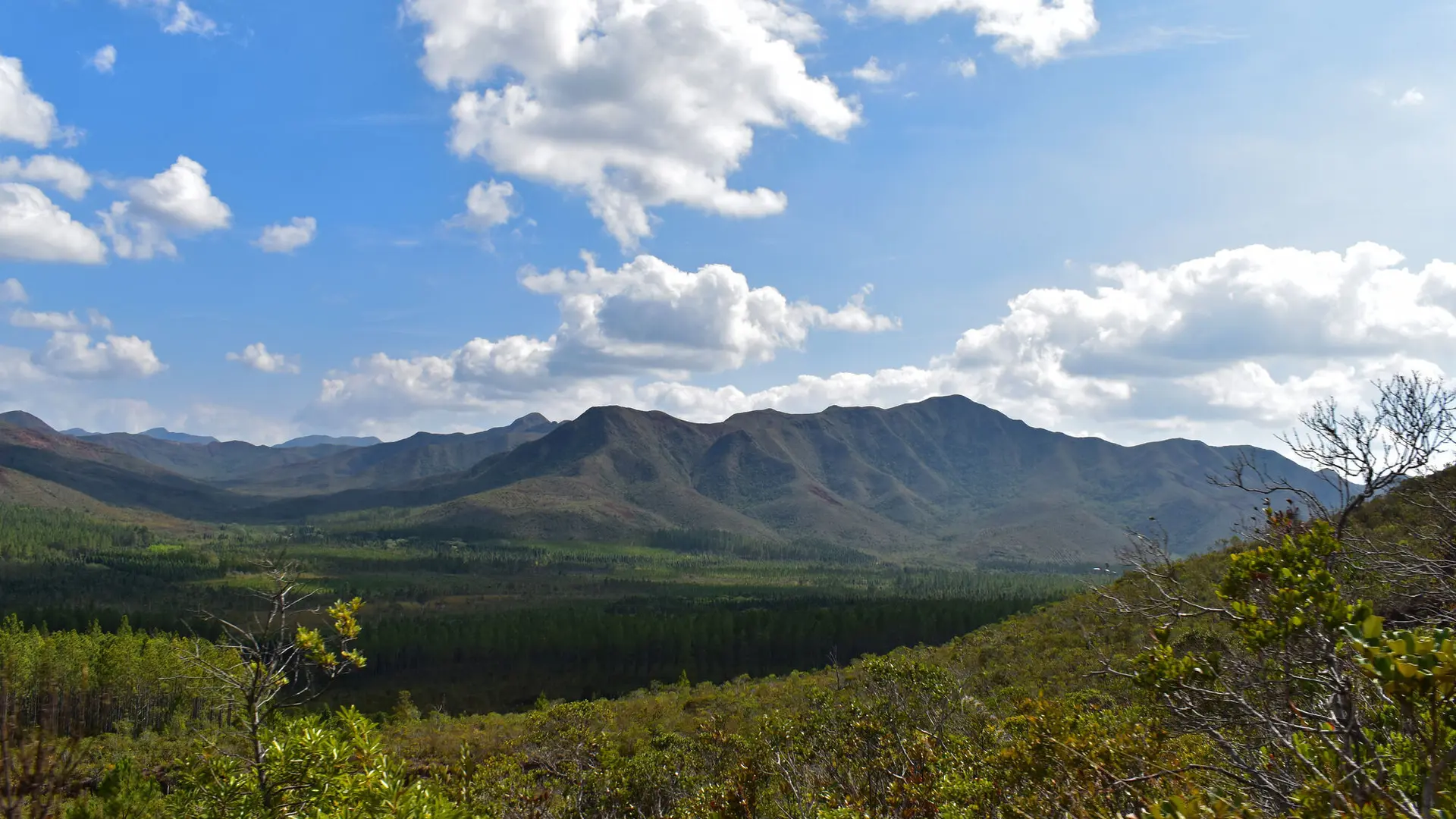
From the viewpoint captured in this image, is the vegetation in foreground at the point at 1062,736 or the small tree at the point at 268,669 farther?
the small tree at the point at 268,669

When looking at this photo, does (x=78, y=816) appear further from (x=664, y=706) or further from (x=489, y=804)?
(x=664, y=706)

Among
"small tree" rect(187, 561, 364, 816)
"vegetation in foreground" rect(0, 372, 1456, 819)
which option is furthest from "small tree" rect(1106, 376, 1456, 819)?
"small tree" rect(187, 561, 364, 816)

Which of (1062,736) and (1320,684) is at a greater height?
(1320,684)

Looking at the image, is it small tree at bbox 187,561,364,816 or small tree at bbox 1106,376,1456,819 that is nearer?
small tree at bbox 1106,376,1456,819

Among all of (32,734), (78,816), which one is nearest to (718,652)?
(78,816)

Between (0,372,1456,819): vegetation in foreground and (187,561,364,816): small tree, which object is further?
(187,561,364,816): small tree

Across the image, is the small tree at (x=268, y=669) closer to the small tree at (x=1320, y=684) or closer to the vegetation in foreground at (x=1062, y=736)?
the vegetation in foreground at (x=1062, y=736)

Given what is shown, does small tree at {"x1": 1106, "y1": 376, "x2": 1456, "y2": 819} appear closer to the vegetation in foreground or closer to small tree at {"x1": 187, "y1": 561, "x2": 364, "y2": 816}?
the vegetation in foreground

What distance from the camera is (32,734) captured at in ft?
27.1

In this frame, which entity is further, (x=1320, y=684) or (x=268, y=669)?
(x=268, y=669)

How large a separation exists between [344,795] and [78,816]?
12.1 metres

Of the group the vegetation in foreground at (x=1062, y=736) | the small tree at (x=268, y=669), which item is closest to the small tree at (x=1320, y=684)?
the vegetation in foreground at (x=1062, y=736)

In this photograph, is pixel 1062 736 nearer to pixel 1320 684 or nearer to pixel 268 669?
pixel 1320 684

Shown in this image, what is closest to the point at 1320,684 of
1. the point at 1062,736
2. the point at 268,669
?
the point at 1062,736
